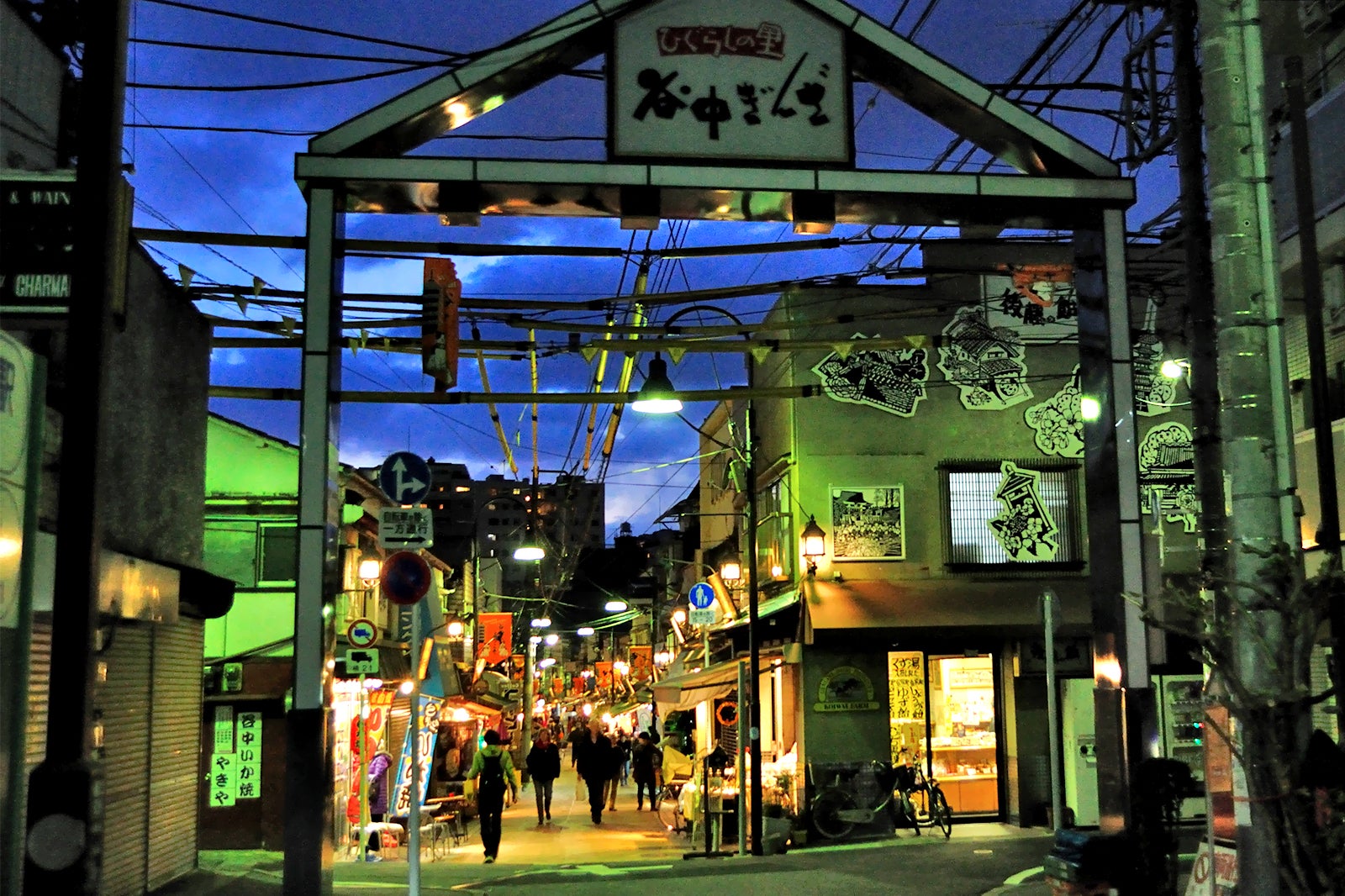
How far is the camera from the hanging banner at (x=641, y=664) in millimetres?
55344

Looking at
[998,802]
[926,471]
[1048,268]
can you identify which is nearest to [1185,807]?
[998,802]

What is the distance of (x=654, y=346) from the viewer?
1471cm

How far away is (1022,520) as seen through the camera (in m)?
24.3

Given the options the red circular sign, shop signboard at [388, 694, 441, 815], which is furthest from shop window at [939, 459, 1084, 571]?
the red circular sign

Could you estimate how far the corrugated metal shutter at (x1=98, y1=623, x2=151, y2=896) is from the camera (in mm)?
12734

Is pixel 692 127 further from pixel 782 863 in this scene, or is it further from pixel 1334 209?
Result: pixel 782 863

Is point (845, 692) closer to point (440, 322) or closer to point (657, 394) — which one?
point (657, 394)

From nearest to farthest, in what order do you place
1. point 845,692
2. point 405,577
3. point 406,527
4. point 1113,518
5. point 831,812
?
point 405,577, point 406,527, point 1113,518, point 831,812, point 845,692

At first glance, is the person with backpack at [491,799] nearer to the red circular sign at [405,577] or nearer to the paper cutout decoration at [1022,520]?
the paper cutout decoration at [1022,520]

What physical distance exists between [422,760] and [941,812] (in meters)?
9.66

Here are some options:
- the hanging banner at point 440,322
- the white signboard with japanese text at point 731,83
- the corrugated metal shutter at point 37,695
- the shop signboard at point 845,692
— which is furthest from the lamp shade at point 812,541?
the corrugated metal shutter at point 37,695

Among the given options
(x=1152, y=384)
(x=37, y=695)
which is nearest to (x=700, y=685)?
(x=1152, y=384)

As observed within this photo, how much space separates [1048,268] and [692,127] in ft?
21.9

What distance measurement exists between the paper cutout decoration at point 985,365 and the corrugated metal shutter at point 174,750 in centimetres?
1476
